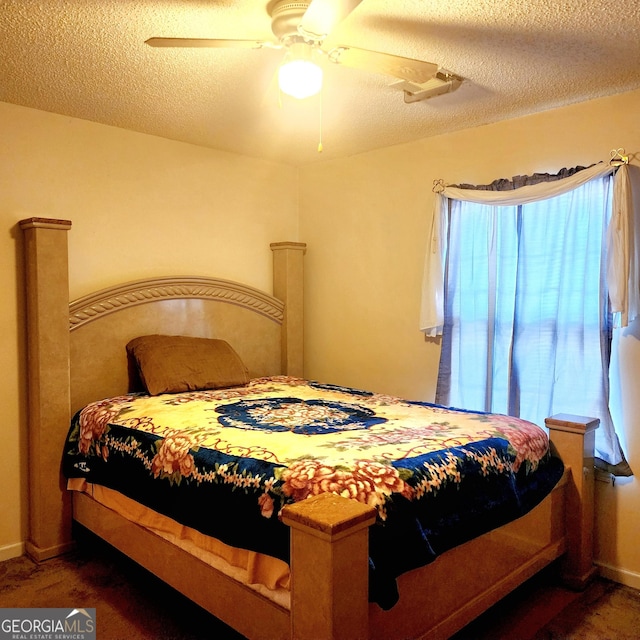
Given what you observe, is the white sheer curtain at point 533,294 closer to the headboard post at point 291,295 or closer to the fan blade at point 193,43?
the headboard post at point 291,295

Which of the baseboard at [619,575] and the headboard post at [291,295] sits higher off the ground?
the headboard post at [291,295]

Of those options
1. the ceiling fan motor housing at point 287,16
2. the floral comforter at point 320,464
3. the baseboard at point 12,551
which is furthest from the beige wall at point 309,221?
the ceiling fan motor housing at point 287,16

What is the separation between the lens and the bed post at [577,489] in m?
2.51

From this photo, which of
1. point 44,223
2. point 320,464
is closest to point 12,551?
point 44,223

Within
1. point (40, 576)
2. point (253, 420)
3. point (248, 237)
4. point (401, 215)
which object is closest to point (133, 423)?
point (253, 420)

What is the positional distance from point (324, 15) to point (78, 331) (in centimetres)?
210

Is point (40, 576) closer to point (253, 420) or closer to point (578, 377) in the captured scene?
point (253, 420)

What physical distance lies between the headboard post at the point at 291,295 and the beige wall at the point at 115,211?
11 cm

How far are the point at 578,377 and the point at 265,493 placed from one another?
177 centimetres

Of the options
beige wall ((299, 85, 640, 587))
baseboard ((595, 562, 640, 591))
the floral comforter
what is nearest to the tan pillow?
the floral comforter

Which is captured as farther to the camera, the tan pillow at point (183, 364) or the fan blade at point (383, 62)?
the tan pillow at point (183, 364)

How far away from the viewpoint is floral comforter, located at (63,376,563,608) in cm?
171

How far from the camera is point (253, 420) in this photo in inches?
97.4

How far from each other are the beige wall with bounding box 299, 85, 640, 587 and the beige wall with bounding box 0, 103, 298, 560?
1.33 feet
